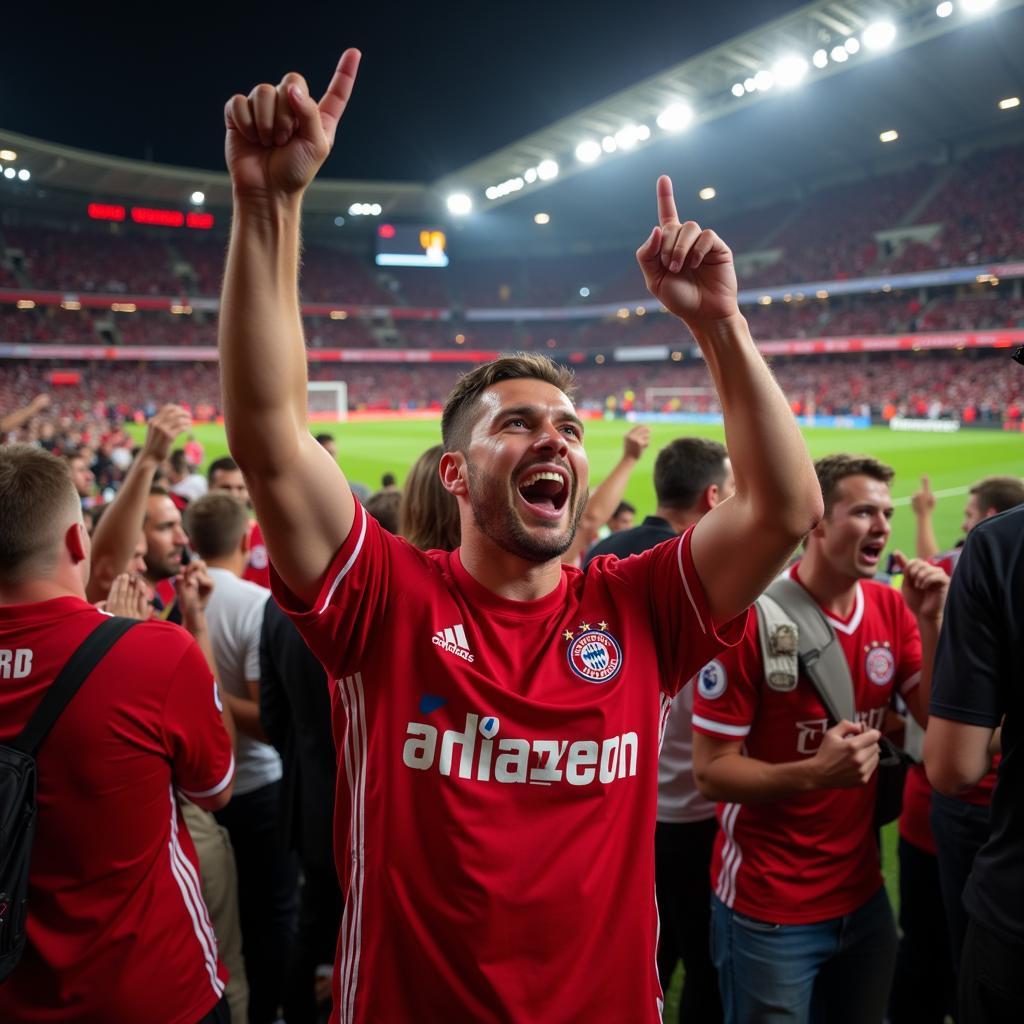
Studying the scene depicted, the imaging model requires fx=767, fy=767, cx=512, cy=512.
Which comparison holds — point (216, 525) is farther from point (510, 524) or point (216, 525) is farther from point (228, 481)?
point (228, 481)

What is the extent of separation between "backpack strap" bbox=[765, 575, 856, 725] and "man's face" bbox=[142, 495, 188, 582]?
11.8 feet

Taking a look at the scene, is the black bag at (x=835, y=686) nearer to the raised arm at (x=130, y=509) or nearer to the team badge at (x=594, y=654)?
the team badge at (x=594, y=654)

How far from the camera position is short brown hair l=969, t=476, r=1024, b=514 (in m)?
4.23

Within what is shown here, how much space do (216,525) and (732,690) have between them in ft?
9.24

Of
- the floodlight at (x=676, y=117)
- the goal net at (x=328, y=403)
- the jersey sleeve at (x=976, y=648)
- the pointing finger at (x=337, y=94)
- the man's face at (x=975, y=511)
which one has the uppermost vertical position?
the floodlight at (x=676, y=117)

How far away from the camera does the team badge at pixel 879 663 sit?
2881 mm

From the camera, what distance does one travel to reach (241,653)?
3.95 metres

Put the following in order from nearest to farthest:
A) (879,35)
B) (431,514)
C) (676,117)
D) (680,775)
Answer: (431,514), (680,775), (879,35), (676,117)

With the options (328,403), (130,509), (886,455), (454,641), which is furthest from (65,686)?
(328,403)

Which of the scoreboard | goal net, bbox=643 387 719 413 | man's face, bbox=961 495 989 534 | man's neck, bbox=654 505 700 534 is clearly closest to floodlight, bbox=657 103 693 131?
goal net, bbox=643 387 719 413

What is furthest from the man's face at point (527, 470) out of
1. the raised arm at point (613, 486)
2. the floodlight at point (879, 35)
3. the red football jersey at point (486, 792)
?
the floodlight at point (879, 35)

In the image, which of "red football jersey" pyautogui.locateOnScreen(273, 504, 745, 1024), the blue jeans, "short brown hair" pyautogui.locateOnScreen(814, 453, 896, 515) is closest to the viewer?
"red football jersey" pyautogui.locateOnScreen(273, 504, 745, 1024)

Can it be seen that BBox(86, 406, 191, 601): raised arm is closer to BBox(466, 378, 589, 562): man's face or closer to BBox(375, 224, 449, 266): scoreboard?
BBox(466, 378, 589, 562): man's face

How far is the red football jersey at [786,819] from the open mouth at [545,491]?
43.1 inches
